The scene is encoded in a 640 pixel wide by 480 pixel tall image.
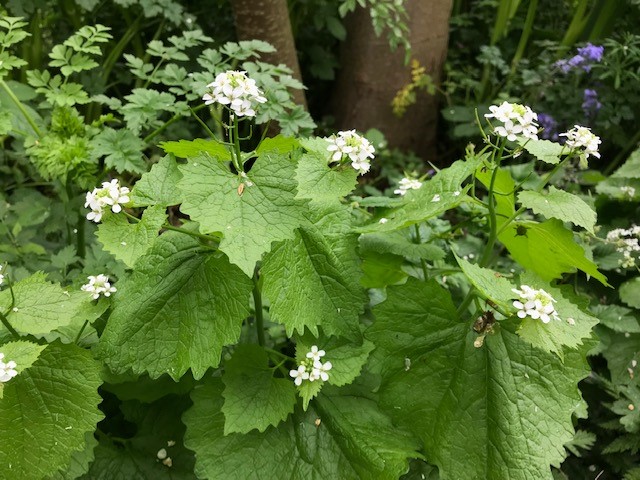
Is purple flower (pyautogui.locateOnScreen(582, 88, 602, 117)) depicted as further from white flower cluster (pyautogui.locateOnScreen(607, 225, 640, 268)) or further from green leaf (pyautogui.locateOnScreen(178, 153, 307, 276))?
green leaf (pyautogui.locateOnScreen(178, 153, 307, 276))

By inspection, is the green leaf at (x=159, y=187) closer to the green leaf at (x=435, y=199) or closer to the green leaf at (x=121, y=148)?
the green leaf at (x=435, y=199)

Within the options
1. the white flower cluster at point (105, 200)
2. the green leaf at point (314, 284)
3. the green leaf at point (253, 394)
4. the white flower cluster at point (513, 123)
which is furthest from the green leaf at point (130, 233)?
the white flower cluster at point (513, 123)

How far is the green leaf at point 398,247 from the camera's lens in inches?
60.7

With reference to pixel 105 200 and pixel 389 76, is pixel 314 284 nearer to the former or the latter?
pixel 105 200

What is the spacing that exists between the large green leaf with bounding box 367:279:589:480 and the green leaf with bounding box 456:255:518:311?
0.13 m

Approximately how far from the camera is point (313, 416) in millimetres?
1443

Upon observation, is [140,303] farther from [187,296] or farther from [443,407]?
[443,407]

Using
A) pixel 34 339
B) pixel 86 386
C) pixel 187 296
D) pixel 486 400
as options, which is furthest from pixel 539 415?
pixel 34 339

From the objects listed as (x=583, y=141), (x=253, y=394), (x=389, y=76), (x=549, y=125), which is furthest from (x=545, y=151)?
(x=389, y=76)

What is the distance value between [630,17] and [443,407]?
9.94 ft

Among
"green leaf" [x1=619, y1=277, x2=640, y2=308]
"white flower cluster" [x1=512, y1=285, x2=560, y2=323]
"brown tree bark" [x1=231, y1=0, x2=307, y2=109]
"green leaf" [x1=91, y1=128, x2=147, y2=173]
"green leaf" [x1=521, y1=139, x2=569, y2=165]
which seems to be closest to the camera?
"white flower cluster" [x1=512, y1=285, x2=560, y2=323]

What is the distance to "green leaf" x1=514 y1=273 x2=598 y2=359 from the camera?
116cm

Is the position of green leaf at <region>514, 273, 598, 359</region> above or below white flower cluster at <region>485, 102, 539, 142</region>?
below

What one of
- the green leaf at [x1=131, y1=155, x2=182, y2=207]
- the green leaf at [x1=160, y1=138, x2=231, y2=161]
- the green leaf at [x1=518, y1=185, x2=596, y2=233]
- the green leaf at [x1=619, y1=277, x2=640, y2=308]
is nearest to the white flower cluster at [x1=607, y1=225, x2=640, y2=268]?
the green leaf at [x1=619, y1=277, x2=640, y2=308]
